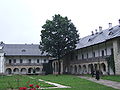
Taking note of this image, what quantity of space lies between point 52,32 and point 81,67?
11119mm

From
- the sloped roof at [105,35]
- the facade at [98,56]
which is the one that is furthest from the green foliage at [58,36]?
the sloped roof at [105,35]

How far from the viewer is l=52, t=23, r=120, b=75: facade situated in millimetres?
34500

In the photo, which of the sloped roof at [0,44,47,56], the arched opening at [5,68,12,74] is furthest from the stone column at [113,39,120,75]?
the arched opening at [5,68,12,74]

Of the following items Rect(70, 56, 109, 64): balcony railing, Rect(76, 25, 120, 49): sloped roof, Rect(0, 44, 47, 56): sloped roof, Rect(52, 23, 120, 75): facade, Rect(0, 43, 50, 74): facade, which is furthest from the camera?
Rect(0, 44, 47, 56): sloped roof

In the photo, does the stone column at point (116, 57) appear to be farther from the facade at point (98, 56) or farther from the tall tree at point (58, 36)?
the tall tree at point (58, 36)

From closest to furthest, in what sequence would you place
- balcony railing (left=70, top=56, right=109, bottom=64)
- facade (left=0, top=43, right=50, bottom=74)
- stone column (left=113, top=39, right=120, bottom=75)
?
stone column (left=113, top=39, right=120, bottom=75) < balcony railing (left=70, top=56, right=109, bottom=64) < facade (left=0, top=43, right=50, bottom=74)

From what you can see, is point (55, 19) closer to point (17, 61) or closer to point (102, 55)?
point (102, 55)

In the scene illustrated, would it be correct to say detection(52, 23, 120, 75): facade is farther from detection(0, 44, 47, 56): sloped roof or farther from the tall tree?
detection(0, 44, 47, 56): sloped roof

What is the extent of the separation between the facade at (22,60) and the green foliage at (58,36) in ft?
68.8

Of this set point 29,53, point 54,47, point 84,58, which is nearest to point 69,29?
point 54,47

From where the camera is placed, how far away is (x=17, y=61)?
65.1 metres

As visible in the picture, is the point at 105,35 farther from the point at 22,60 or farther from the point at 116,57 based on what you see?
the point at 22,60

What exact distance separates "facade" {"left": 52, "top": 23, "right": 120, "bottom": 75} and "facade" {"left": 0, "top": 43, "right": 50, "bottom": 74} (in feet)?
24.5

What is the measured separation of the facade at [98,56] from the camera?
34.5m
